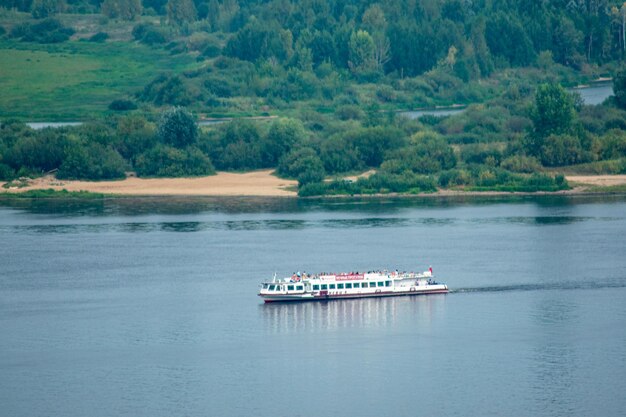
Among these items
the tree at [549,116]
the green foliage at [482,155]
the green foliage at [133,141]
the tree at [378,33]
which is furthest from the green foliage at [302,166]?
the tree at [378,33]

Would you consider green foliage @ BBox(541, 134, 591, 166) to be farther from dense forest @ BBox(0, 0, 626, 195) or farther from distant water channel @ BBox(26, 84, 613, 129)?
distant water channel @ BBox(26, 84, 613, 129)

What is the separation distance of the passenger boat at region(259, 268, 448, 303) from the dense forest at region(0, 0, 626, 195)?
1647 inches

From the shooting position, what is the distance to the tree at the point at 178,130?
136 metres

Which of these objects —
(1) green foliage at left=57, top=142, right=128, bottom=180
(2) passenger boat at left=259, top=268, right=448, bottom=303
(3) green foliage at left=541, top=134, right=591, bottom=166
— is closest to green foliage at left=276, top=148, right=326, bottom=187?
(1) green foliage at left=57, top=142, right=128, bottom=180

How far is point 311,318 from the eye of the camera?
74.4 metres

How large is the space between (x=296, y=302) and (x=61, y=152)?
59.5 meters

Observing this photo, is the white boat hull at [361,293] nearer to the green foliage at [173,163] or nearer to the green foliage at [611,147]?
the green foliage at [173,163]

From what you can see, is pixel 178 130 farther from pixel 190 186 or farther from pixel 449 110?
pixel 449 110

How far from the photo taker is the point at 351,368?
63.8 meters

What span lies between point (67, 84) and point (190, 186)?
6643 centimetres

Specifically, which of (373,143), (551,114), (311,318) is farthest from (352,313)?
(551,114)

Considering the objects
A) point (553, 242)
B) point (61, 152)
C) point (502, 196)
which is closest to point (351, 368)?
Result: point (553, 242)

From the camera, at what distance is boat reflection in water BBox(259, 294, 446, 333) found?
72438 mm

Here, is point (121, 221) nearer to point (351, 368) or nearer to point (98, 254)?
point (98, 254)
